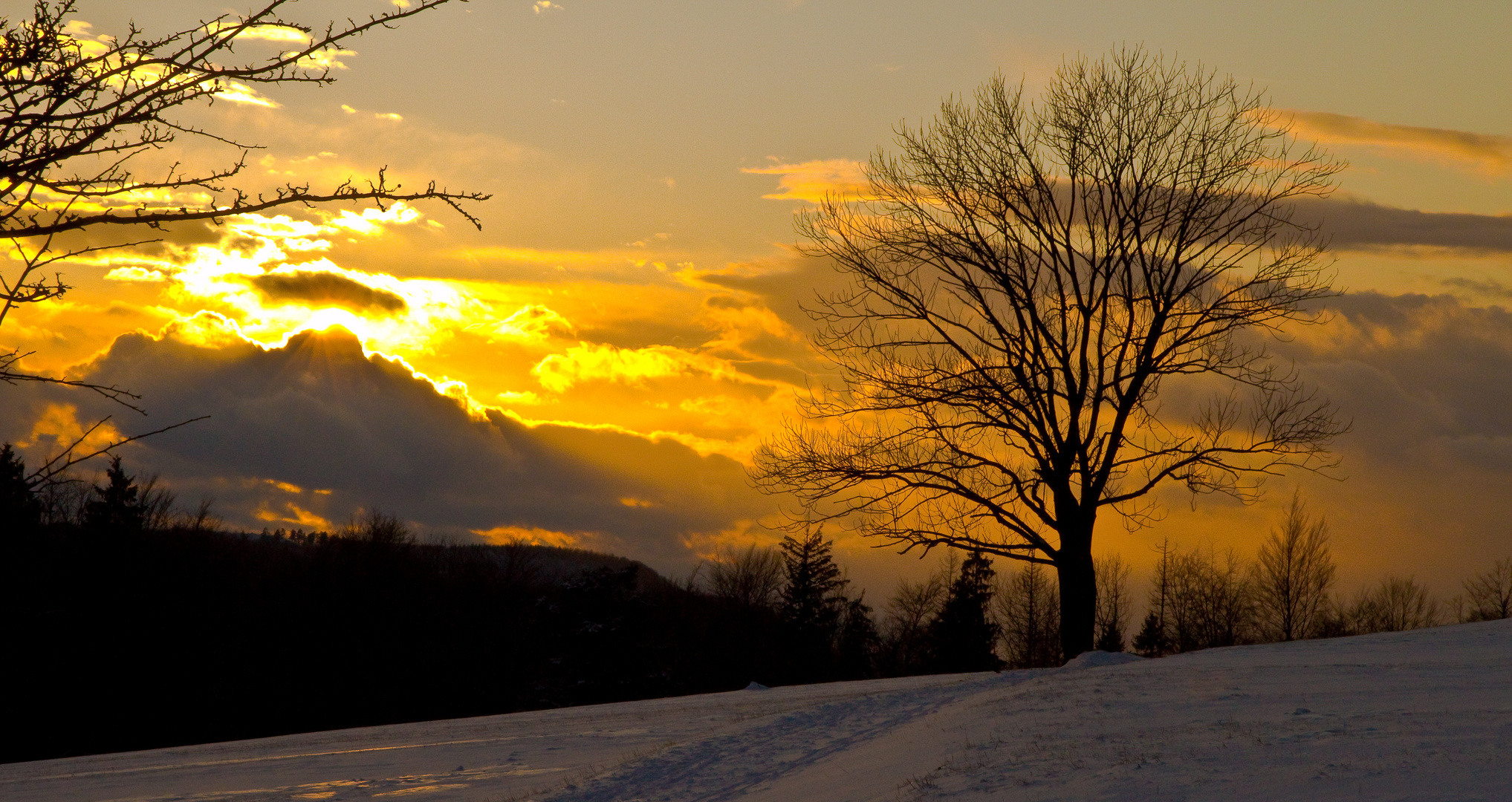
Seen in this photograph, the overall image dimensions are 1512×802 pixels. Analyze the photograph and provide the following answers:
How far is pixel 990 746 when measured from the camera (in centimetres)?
873

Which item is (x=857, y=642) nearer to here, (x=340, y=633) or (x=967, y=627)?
(x=967, y=627)

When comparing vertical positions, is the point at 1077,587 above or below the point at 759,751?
above

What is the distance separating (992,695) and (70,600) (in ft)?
125

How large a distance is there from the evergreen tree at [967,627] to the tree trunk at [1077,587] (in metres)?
39.2

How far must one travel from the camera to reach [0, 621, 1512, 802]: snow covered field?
6.64 meters

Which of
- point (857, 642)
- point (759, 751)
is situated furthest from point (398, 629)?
point (759, 751)

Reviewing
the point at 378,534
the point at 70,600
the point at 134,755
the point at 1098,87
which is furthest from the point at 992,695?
the point at 378,534

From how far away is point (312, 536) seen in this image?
206ft

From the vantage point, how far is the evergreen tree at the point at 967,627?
57.1 meters

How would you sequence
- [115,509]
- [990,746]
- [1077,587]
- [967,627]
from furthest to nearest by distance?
[967,627], [115,509], [1077,587], [990,746]

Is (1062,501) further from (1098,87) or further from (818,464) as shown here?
(1098,87)

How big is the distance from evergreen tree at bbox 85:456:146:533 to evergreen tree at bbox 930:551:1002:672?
39.4m

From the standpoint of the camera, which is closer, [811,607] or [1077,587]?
[1077,587]

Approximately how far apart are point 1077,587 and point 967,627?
136 feet
